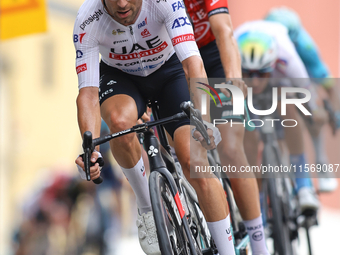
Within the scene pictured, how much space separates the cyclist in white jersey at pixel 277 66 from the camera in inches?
199

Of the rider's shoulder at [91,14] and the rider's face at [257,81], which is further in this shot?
the rider's face at [257,81]

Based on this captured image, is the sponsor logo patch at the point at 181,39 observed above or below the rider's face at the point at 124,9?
below

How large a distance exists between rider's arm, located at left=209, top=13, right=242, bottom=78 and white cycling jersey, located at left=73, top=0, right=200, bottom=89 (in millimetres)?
645

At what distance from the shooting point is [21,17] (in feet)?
17.1

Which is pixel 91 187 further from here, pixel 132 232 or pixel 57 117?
pixel 57 117

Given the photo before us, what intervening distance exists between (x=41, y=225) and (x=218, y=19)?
367 cm

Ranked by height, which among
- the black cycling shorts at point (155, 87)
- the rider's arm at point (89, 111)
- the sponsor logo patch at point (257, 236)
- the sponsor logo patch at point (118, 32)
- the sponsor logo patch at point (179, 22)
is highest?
the sponsor logo patch at point (118, 32)

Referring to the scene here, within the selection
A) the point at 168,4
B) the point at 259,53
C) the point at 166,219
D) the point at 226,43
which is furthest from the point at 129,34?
the point at 259,53

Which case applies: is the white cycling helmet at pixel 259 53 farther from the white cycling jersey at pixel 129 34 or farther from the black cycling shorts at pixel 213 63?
the white cycling jersey at pixel 129 34

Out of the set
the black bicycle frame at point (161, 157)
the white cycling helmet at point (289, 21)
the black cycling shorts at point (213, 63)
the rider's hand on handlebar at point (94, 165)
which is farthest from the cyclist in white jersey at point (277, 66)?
the rider's hand on handlebar at point (94, 165)

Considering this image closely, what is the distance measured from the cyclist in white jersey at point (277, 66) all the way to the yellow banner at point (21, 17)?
80.9 inches

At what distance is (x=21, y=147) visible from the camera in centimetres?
1079

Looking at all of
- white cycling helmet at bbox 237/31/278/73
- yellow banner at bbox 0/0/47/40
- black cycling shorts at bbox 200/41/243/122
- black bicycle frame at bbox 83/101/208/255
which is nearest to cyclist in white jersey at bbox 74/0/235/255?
black bicycle frame at bbox 83/101/208/255

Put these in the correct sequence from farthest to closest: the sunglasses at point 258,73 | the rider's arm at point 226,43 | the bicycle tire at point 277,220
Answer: the sunglasses at point 258,73
the bicycle tire at point 277,220
the rider's arm at point 226,43
